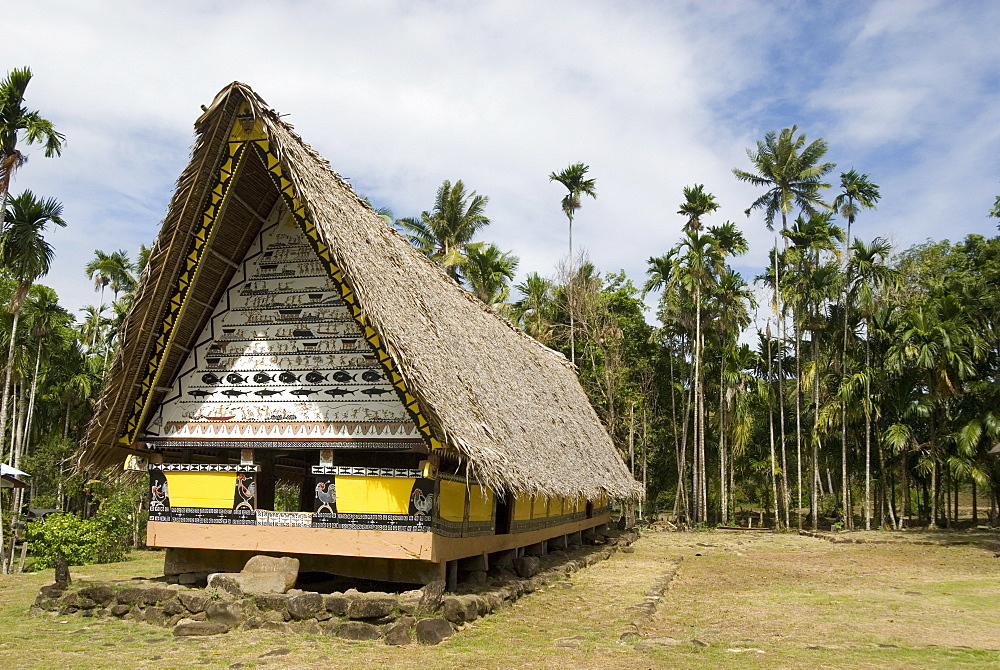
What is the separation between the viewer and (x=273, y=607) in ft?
27.0

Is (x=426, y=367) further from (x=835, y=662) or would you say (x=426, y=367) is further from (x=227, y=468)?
(x=835, y=662)

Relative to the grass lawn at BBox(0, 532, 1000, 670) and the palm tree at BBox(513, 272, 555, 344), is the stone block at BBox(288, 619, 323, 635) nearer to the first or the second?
the grass lawn at BBox(0, 532, 1000, 670)

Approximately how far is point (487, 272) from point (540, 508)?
19.1 metres

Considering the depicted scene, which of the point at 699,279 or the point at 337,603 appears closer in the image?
the point at 337,603

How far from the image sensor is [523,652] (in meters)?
7.26

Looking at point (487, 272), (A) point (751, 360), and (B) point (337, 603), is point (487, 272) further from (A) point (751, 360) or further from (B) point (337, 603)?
(B) point (337, 603)

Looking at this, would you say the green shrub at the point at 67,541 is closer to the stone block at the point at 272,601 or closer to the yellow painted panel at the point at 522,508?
the stone block at the point at 272,601

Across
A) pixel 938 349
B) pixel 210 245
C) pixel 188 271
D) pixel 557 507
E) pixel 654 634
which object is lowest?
pixel 654 634

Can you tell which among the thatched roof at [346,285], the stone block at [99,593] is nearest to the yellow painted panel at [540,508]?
the thatched roof at [346,285]

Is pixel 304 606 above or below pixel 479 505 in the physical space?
below

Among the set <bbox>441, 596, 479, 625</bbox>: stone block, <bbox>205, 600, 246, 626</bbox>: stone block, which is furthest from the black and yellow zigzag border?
<bbox>441, 596, 479, 625</bbox>: stone block

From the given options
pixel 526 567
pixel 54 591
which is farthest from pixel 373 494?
pixel 526 567

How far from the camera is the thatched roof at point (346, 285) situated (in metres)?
8.68

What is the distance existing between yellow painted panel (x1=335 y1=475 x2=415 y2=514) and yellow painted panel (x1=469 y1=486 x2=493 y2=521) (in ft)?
5.08
